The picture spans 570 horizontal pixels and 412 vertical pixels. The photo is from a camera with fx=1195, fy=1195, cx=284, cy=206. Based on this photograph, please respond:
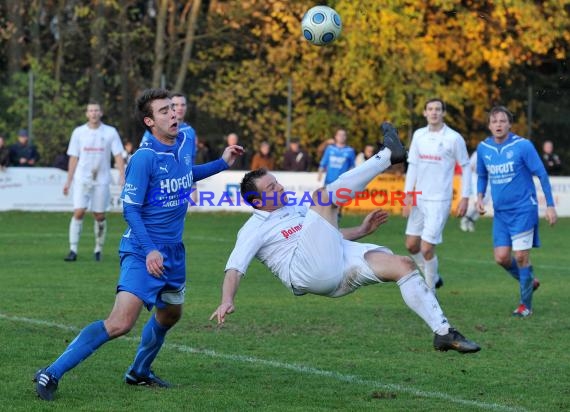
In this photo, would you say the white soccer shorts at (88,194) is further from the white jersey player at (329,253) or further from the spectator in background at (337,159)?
the white jersey player at (329,253)

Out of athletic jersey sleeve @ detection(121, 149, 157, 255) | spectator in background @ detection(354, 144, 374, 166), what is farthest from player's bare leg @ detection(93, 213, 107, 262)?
spectator in background @ detection(354, 144, 374, 166)

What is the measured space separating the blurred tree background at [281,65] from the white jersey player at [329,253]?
22048mm

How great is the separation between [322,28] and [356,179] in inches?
216

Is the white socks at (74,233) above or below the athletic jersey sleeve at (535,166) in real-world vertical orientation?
below

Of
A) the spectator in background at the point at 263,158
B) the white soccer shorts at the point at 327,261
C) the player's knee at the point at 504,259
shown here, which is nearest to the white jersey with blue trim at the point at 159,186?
the white soccer shorts at the point at 327,261

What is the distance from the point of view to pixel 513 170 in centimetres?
1197

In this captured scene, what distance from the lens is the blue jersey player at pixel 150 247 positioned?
7539mm

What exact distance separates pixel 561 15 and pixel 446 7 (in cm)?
349

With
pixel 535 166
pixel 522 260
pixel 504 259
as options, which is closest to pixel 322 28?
pixel 535 166

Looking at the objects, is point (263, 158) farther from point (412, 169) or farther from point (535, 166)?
point (535, 166)

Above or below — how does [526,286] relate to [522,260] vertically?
below

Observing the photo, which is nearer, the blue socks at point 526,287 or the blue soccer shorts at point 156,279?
the blue soccer shorts at point 156,279

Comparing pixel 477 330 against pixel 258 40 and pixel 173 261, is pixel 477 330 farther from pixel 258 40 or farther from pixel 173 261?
pixel 258 40

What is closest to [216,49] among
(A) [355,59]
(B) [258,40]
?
(B) [258,40]
